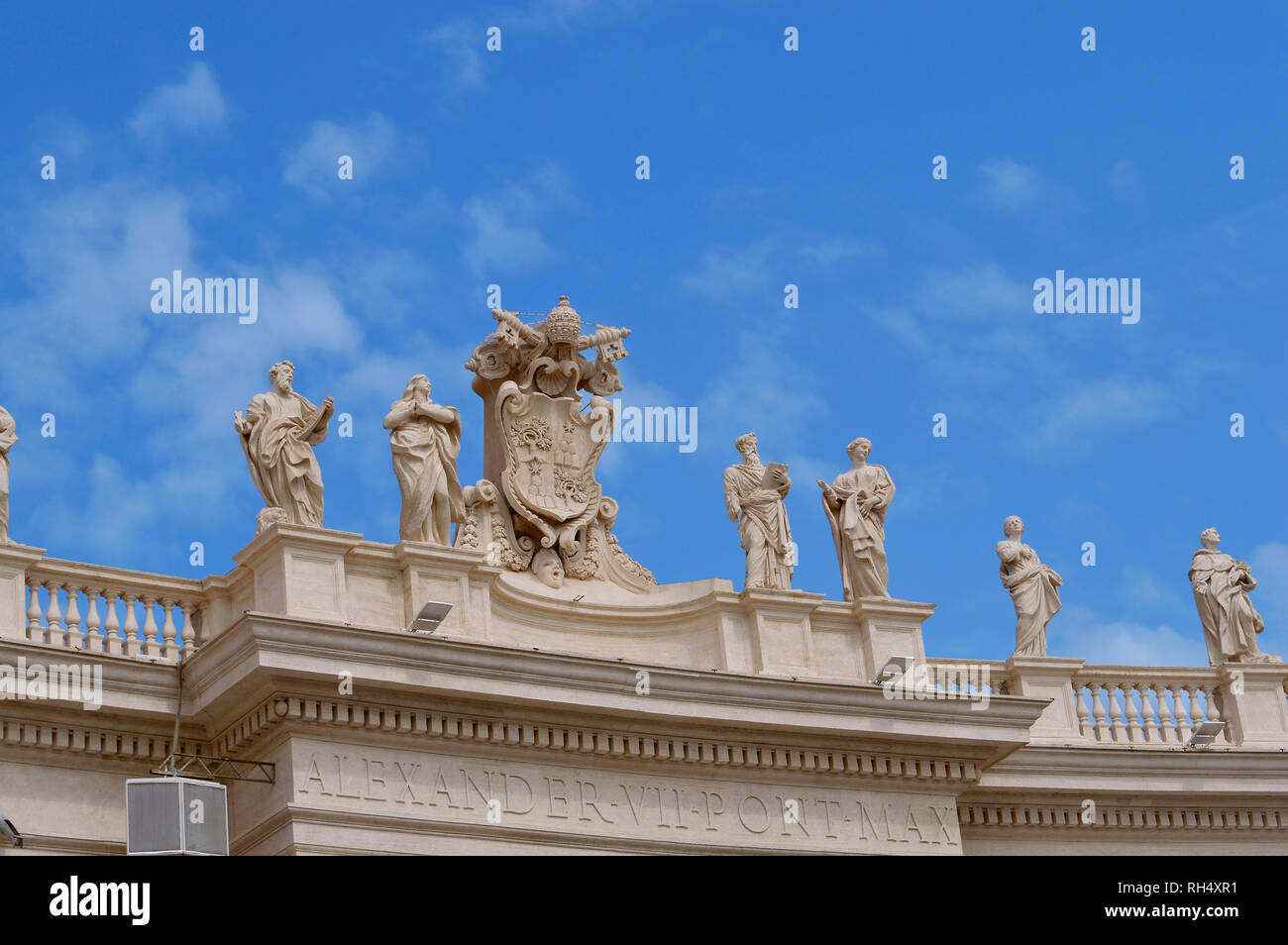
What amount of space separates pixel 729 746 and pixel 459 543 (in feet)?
10.7

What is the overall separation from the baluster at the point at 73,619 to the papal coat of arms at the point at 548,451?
13.7 feet

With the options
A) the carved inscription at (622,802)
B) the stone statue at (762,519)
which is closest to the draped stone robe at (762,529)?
the stone statue at (762,519)

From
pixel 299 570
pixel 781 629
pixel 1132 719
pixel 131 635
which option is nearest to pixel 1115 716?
pixel 1132 719

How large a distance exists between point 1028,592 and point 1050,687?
41.7 inches

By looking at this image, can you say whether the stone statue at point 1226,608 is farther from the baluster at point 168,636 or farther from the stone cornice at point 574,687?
the baluster at point 168,636

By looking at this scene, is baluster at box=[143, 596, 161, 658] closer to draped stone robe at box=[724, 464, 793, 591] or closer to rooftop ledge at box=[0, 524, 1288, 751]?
rooftop ledge at box=[0, 524, 1288, 751]

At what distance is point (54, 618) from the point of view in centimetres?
2041

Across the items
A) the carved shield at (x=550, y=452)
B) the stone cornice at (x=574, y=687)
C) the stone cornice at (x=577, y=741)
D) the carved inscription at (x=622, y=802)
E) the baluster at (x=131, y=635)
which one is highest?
the carved shield at (x=550, y=452)

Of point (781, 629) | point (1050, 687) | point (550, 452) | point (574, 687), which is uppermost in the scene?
point (550, 452)

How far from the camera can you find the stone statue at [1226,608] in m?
26.1

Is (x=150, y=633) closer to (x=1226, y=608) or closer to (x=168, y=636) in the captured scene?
(x=168, y=636)
